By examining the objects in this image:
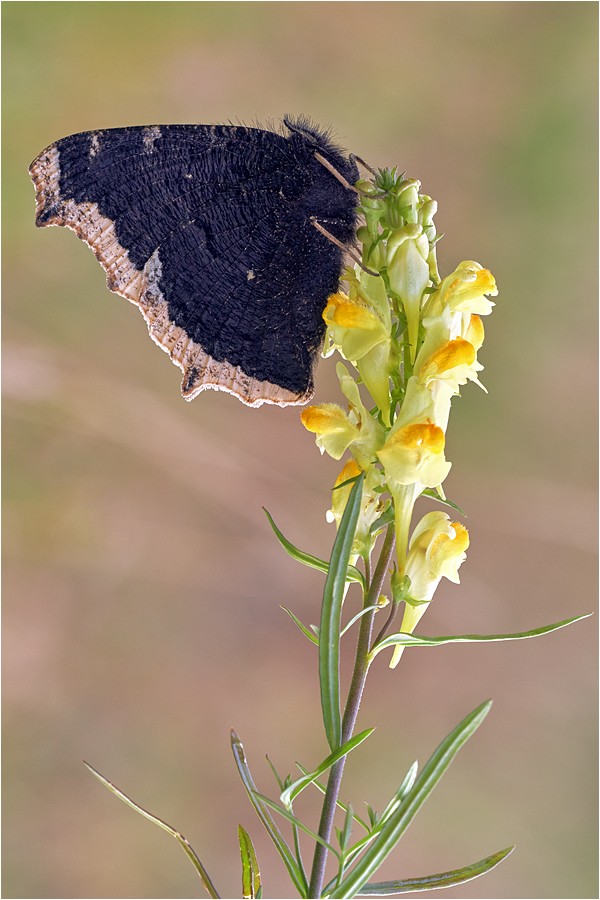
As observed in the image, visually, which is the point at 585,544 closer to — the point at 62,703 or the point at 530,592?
the point at 530,592

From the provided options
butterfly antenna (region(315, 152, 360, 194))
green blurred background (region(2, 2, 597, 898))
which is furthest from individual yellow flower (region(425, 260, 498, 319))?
green blurred background (region(2, 2, 597, 898))

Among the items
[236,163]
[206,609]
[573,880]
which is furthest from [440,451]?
[573,880]

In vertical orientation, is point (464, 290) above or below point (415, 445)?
above

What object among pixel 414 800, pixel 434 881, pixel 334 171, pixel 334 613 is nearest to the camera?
pixel 414 800

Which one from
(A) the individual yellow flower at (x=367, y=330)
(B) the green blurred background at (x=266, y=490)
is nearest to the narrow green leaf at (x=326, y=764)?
(A) the individual yellow flower at (x=367, y=330)

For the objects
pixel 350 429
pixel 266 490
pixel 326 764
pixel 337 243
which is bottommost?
pixel 326 764

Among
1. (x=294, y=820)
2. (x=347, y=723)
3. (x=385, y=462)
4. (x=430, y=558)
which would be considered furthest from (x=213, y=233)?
(x=294, y=820)

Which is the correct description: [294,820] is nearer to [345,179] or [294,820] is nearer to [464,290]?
[464,290]
